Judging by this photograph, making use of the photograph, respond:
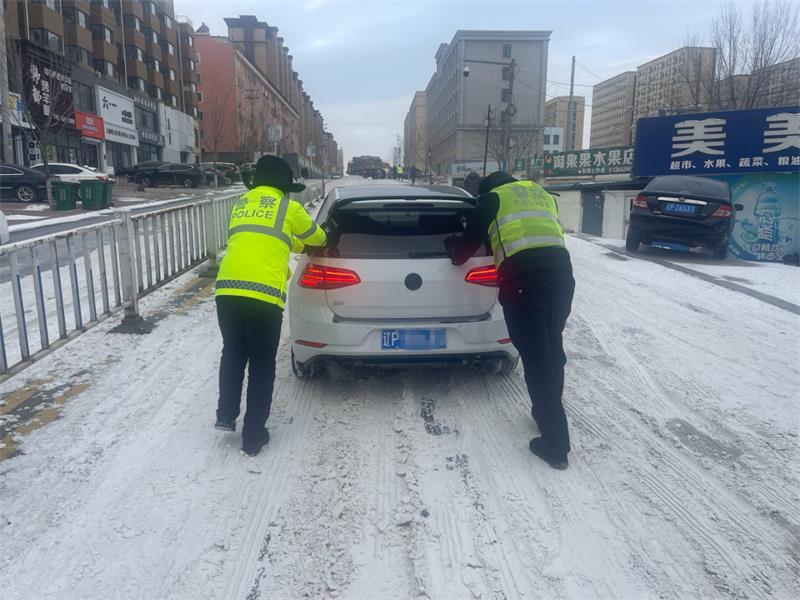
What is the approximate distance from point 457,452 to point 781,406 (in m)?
2.64

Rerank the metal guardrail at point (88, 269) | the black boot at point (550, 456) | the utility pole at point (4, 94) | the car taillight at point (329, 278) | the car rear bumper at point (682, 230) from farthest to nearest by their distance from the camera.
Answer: the utility pole at point (4, 94) → the car rear bumper at point (682, 230) → the metal guardrail at point (88, 269) → the car taillight at point (329, 278) → the black boot at point (550, 456)

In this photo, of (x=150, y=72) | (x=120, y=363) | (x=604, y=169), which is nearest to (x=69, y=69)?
(x=150, y=72)

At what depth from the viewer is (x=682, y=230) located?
39.8 ft

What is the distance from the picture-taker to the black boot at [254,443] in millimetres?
3844

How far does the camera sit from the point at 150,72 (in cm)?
5759

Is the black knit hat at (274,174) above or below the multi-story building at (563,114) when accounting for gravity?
below

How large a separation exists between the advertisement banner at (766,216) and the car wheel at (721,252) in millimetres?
955

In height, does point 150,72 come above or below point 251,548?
above

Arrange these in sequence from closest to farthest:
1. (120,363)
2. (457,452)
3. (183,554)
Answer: (183,554) < (457,452) < (120,363)

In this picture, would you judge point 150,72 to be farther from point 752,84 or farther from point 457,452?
point 457,452

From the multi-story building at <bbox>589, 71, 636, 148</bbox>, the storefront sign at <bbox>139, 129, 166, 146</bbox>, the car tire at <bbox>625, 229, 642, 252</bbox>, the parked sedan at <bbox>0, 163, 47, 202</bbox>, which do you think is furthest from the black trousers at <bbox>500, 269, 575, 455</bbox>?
the multi-story building at <bbox>589, 71, 636, 148</bbox>

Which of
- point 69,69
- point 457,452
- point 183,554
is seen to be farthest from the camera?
point 69,69

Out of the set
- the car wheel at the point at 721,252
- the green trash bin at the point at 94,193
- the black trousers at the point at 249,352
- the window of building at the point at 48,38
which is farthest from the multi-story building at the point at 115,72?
the black trousers at the point at 249,352

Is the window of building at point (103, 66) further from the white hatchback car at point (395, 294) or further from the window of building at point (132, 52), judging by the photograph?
the white hatchback car at point (395, 294)
